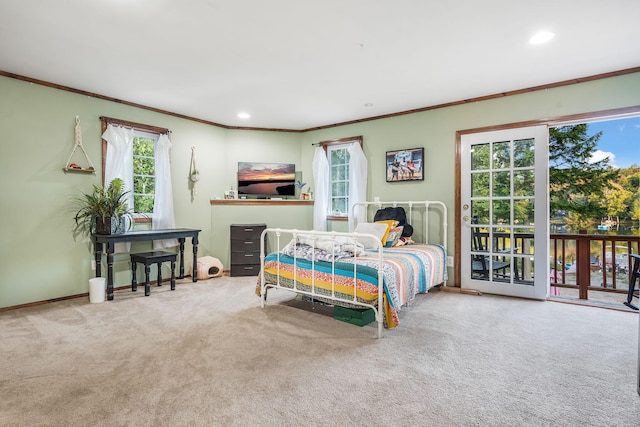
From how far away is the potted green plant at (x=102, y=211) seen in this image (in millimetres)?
3975

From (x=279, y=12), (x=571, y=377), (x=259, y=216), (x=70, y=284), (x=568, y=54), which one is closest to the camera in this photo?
(x=571, y=377)

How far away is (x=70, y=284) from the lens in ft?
13.1

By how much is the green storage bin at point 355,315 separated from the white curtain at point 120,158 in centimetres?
298

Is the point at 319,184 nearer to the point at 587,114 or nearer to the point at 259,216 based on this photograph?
the point at 259,216

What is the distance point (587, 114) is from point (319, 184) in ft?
11.9

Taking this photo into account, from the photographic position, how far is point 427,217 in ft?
15.3

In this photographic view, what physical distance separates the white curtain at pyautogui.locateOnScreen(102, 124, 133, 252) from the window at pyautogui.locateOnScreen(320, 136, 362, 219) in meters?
2.93

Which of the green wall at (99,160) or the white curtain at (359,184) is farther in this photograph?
the white curtain at (359,184)

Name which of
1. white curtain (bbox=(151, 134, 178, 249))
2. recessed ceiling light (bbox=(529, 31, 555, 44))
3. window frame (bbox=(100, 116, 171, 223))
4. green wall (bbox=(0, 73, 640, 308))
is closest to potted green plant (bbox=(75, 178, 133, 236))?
green wall (bbox=(0, 73, 640, 308))

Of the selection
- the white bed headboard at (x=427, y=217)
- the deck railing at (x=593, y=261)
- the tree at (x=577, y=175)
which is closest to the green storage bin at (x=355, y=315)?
the white bed headboard at (x=427, y=217)

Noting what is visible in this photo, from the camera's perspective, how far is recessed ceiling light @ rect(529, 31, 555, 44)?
2.71 meters

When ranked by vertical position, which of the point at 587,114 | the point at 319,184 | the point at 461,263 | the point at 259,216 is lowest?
the point at 461,263

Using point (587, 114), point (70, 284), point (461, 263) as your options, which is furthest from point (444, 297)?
point (70, 284)

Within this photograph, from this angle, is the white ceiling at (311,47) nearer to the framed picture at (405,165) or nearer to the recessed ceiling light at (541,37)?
the recessed ceiling light at (541,37)
